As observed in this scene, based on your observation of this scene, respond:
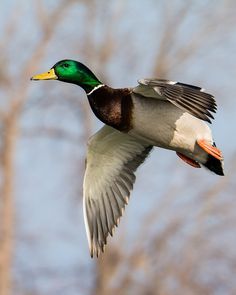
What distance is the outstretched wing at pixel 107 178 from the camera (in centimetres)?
1003

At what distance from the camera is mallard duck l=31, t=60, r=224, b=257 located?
8828 millimetres

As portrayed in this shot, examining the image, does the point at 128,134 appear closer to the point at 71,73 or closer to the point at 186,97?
the point at 71,73

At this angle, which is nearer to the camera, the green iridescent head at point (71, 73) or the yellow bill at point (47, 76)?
the yellow bill at point (47, 76)

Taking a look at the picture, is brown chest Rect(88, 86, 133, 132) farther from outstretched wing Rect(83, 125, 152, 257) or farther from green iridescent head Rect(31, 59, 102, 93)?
outstretched wing Rect(83, 125, 152, 257)

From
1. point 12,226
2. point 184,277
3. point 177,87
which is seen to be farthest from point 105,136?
point 12,226

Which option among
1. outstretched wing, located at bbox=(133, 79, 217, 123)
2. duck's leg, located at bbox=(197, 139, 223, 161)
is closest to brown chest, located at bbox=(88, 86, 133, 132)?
outstretched wing, located at bbox=(133, 79, 217, 123)

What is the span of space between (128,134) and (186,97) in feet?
3.02

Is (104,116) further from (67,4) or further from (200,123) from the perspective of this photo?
(67,4)

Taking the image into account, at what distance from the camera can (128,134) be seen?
951cm

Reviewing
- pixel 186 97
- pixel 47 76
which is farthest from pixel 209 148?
pixel 47 76

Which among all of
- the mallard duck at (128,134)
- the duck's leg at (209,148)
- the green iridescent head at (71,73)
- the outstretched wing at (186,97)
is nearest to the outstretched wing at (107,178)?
the mallard duck at (128,134)

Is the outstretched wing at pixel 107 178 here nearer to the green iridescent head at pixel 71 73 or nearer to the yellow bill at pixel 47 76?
the green iridescent head at pixel 71 73

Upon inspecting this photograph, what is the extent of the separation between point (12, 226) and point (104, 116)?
1365cm

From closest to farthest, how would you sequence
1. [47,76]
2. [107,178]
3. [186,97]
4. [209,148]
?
[186,97], [209,148], [47,76], [107,178]
